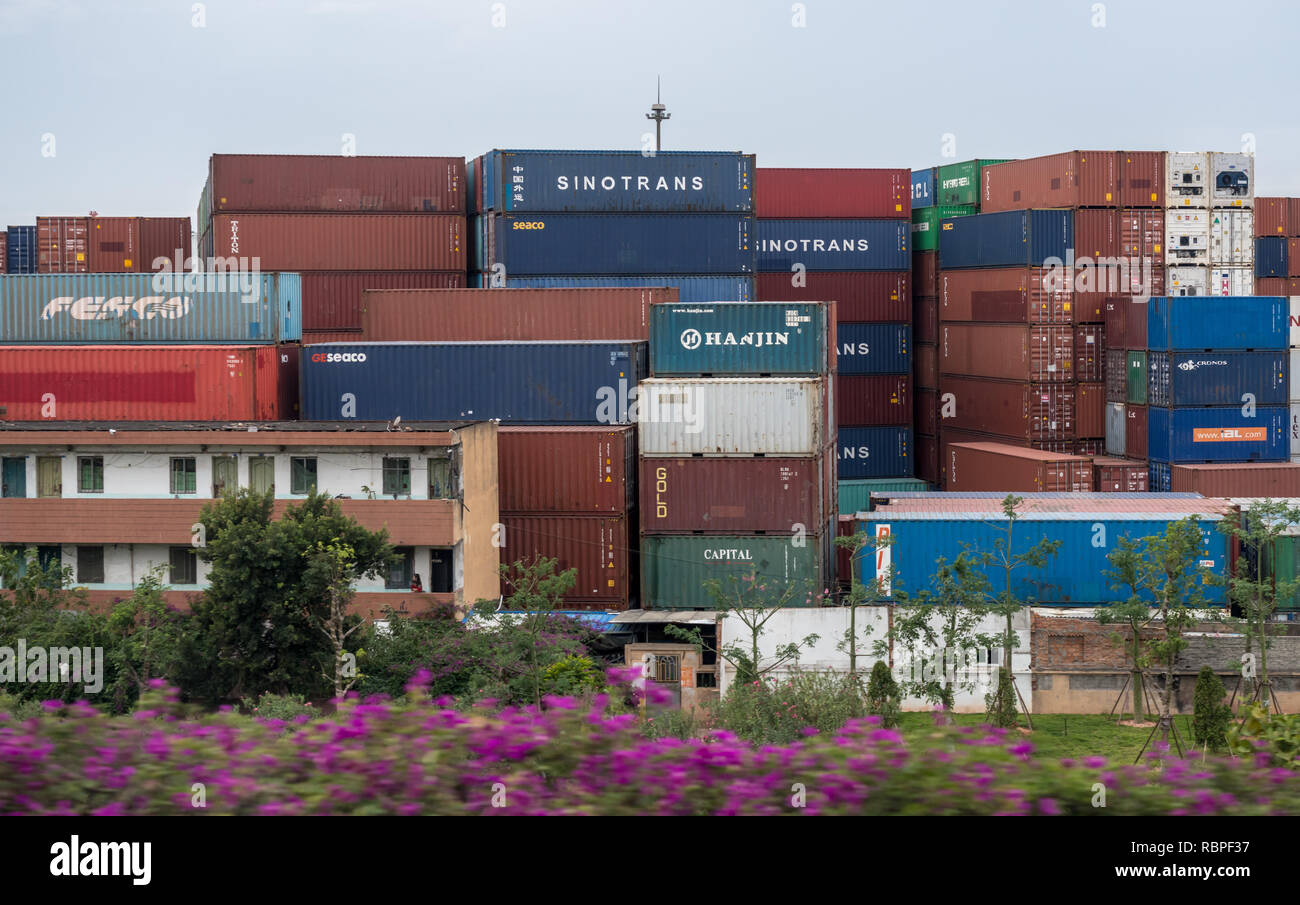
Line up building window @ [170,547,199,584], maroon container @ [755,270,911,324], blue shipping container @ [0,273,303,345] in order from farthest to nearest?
1. maroon container @ [755,270,911,324]
2. blue shipping container @ [0,273,303,345]
3. building window @ [170,547,199,584]

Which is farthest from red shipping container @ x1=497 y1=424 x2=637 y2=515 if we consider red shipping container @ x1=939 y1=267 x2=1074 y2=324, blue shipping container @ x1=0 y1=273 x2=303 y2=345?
red shipping container @ x1=939 y1=267 x2=1074 y2=324

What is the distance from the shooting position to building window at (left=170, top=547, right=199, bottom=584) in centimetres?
3206

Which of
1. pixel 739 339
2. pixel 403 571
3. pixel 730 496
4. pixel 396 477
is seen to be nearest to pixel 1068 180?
pixel 739 339

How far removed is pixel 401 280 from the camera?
4678 centimetres

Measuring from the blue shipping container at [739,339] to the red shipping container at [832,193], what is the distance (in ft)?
73.8

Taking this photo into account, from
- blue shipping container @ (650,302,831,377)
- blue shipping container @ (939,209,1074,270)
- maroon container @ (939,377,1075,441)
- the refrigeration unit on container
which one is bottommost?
maroon container @ (939,377,1075,441)

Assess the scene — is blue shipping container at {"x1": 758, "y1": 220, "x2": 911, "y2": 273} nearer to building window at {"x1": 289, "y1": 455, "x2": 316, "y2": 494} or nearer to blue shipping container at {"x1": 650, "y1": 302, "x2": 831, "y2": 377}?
blue shipping container at {"x1": 650, "y1": 302, "x2": 831, "y2": 377}

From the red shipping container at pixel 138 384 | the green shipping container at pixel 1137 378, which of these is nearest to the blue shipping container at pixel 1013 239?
the green shipping container at pixel 1137 378

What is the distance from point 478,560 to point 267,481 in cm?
515

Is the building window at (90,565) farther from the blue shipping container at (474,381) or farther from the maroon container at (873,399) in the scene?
the maroon container at (873,399)

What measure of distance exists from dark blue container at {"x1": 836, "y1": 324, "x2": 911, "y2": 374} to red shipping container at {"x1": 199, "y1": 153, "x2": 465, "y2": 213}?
18334mm

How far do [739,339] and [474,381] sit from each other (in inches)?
274
